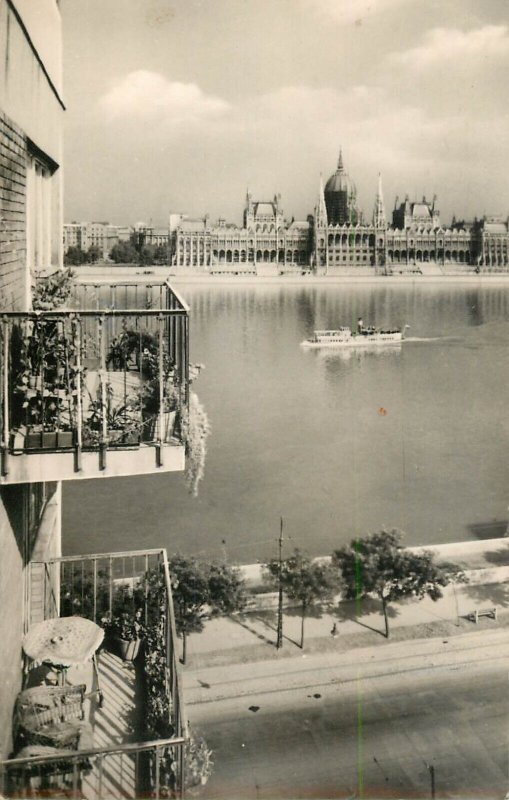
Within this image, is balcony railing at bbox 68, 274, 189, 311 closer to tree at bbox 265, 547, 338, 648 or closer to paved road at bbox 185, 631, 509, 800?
paved road at bbox 185, 631, 509, 800

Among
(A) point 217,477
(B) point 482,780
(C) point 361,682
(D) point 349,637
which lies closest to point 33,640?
(B) point 482,780

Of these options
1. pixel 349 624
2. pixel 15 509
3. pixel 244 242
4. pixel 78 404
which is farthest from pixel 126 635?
pixel 244 242

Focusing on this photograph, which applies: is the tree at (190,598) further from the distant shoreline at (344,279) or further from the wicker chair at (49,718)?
the distant shoreline at (344,279)

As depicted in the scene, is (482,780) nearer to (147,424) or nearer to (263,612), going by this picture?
(263,612)

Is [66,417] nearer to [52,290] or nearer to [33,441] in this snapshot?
[33,441]

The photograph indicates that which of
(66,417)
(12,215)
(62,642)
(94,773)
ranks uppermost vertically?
(12,215)

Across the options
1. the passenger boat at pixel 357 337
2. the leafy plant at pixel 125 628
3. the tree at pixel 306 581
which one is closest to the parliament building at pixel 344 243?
the passenger boat at pixel 357 337
